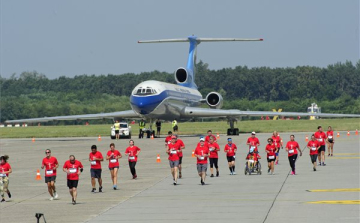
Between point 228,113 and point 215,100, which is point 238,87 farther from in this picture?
point 228,113

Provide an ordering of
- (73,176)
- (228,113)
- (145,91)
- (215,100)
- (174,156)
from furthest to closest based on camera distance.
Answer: (215,100)
(228,113)
(145,91)
(174,156)
(73,176)

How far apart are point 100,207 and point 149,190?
3891 millimetres

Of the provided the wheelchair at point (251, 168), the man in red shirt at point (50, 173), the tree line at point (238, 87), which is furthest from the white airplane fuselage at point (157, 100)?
the tree line at point (238, 87)

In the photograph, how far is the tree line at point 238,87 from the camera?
12431 cm

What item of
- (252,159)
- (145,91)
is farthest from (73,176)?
(145,91)

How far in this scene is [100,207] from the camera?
19.8 meters

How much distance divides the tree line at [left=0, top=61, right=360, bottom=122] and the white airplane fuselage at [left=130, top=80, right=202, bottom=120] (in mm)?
56239

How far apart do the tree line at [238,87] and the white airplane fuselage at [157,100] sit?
5624cm

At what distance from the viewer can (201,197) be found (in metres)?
21.4

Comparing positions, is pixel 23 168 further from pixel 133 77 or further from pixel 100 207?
pixel 133 77

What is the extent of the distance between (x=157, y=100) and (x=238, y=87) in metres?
114

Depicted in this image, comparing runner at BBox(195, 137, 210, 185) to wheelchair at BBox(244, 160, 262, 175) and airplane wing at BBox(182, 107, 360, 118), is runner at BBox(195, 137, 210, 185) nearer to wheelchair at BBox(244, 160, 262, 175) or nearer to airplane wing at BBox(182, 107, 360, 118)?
wheelchair at BBox(244, 160, 262, 175)

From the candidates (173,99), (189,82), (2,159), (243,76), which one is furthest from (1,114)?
(2,159)

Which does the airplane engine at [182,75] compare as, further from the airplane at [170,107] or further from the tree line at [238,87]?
the tree line at [238,87]
